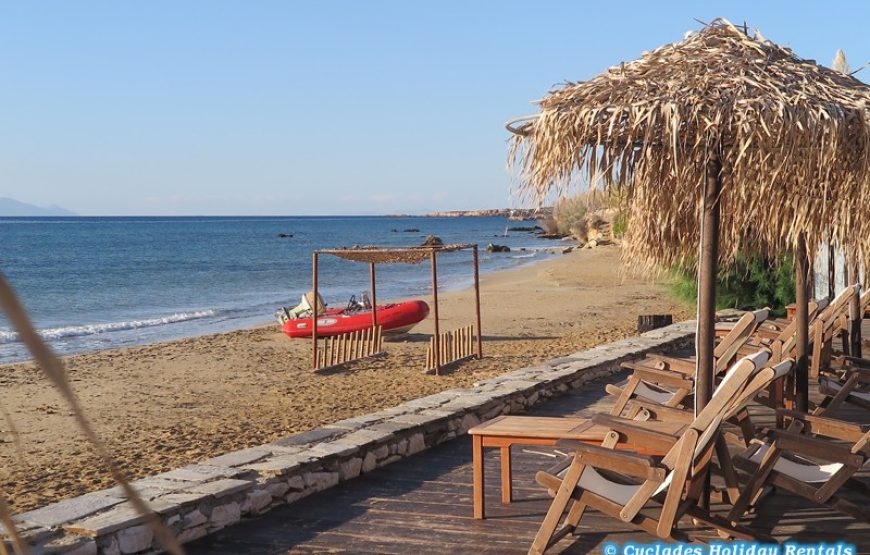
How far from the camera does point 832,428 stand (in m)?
4.34

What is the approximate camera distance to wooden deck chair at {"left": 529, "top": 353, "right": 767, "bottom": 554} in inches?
139

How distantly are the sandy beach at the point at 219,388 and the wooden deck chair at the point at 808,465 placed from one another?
6.79 feet

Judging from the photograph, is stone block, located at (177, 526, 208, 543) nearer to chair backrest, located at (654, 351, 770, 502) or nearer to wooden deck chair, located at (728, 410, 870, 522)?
chair backrest, located at (654, 351, 770, 502)

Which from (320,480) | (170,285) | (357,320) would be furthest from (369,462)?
(170,285)

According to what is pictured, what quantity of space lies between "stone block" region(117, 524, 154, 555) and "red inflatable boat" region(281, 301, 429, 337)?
38.6 feet

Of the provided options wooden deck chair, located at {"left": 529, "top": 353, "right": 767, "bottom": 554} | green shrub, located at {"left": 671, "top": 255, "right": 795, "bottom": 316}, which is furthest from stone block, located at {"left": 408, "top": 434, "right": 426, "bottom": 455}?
green shrub, located at {"left": 671, "top": 255, "right": 795, "bottom": 316}

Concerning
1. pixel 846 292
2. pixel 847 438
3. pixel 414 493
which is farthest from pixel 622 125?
pixel 846 292

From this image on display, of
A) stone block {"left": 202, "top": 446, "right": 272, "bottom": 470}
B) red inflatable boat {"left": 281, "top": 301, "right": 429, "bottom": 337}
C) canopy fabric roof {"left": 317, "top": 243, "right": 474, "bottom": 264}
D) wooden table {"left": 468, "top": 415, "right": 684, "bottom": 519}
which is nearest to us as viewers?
wooden table {"left": 468, "top": 415, "right": 684, "bottom": 519}

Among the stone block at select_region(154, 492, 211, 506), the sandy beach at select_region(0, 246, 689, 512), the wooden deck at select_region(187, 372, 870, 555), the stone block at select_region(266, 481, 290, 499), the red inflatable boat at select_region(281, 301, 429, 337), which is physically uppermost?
the stone block at select_region(154, 492, 211, 506)

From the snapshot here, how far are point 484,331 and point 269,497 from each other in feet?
44.8

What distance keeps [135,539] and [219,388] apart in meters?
8.74

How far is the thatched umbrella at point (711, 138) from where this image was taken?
13.8 feet

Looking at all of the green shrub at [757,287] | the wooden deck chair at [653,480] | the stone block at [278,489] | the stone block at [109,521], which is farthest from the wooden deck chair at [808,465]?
the green shrub at [757,287]

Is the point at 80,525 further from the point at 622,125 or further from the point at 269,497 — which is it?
the point at 622,125
